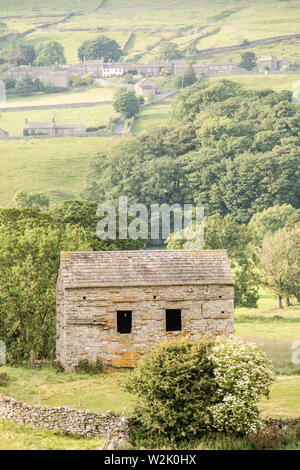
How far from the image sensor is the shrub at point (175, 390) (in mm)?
22547

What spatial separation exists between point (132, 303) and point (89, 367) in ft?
Answer: 9.66

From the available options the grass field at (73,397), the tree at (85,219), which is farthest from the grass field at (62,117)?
the grass field at (73,397)

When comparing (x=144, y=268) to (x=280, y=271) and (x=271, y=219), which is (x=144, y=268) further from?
(x=271, y=219)

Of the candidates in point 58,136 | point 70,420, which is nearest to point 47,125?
point 58,136

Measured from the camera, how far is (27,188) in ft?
379

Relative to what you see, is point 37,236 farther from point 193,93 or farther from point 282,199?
point 193,93

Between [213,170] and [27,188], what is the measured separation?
30718 millimetres

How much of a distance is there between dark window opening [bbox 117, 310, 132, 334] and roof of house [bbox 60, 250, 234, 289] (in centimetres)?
122

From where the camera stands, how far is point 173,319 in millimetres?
29719

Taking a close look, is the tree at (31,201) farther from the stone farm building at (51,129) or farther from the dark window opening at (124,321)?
the dark window opening at (124,321)

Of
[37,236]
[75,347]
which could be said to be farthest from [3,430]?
[37,236]

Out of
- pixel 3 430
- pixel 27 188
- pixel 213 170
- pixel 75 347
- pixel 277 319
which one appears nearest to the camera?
pixel 3 430

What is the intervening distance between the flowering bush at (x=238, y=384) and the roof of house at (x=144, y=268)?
227 inches

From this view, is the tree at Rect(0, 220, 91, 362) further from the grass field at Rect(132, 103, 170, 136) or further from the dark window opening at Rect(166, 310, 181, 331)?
the grass field at Rect(132, 103, 170, 136)
